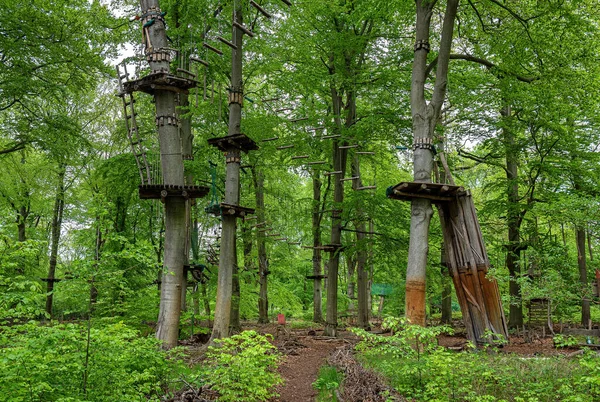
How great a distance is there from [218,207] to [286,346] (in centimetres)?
465

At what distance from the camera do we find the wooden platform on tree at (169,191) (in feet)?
31.8

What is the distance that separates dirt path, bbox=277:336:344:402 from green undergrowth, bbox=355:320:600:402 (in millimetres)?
1660

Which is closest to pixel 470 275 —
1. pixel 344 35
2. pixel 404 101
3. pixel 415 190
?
pixel 415 190

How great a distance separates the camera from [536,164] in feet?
43.9

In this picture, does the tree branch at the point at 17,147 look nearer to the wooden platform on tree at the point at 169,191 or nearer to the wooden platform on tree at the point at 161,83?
the wooden platform on tree at the point at 161,83

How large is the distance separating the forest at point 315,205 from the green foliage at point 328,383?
1.6 inches

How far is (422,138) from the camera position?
1037cm

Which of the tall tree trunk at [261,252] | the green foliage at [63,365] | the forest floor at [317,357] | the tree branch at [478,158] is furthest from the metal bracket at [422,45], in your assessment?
the green foliage at [63,365]

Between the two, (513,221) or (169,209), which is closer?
(169,209)

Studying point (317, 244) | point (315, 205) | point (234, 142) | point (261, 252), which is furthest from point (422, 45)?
point (261, 252)

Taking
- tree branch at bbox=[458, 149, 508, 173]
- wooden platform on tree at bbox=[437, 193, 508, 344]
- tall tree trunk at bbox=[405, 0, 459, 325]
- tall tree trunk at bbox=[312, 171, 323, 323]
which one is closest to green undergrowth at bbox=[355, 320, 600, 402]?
wooden platform on tree at bbox=[437, 193, 508, 344]

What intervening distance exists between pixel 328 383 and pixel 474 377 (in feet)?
7.67

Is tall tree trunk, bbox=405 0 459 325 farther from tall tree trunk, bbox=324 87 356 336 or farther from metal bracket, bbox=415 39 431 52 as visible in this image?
tall tree trunk, bbox=324 87 356 336

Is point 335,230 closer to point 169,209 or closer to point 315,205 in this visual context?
point 315,205
